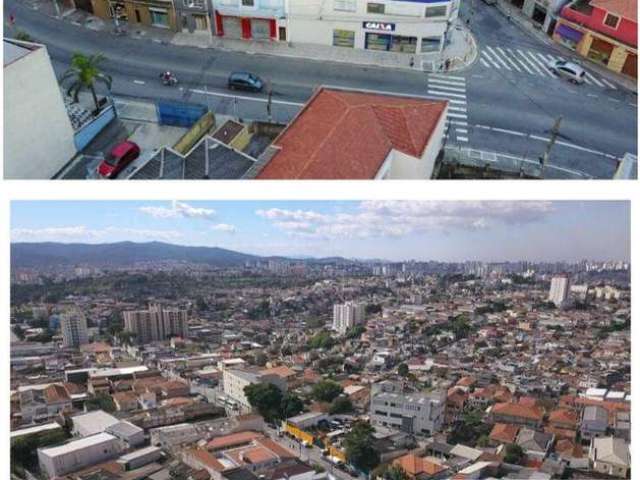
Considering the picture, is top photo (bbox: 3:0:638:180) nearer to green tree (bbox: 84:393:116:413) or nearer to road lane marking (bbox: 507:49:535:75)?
road lane marking (bbox: 507:49:535:75)

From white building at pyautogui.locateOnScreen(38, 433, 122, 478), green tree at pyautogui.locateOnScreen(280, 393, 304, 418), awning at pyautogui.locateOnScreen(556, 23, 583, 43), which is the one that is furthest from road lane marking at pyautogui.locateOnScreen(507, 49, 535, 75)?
white building at pyautogui.locateOnScreen(38, 433, 122, 478)

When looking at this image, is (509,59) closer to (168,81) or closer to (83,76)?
(168,81)

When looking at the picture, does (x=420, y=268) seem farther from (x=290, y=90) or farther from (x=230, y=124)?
(x=290, y=90)

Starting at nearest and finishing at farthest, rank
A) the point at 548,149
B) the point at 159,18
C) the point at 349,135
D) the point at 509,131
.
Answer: the point at 349,135 < the point at 548,149 < the point at 509,131 < the point at 159,18

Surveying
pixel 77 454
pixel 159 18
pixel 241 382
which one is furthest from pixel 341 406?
pixel 159 18

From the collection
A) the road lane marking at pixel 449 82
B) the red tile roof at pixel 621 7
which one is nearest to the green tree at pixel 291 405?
the road lane marking at pixel 449 82

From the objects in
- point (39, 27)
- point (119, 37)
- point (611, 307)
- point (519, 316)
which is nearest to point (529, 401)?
point (519, 316)

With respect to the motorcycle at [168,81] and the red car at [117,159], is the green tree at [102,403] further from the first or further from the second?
the motorcycle at [168,81]
